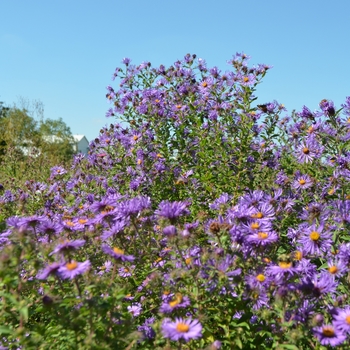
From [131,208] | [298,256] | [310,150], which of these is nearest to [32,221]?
[131,208]

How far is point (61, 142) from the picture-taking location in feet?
136

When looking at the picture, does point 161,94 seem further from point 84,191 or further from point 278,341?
point 278,341

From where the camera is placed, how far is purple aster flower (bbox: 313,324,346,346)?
198cm

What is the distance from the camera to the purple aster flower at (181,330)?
1.94m

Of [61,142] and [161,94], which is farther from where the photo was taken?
[61,142]

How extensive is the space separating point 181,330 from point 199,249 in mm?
667

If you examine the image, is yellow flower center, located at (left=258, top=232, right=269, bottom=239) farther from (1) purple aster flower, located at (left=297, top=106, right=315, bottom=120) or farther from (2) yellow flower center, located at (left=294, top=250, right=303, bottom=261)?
(1) purple aster flower, located at (left=297, top=106, right=315, bottom=120)

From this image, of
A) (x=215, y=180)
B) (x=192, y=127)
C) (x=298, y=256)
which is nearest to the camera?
(x=298, y=256)

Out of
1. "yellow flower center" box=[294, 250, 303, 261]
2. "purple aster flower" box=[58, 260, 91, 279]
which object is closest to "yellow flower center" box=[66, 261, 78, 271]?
"purple aster flower" box=[58, 260, 91, 279]

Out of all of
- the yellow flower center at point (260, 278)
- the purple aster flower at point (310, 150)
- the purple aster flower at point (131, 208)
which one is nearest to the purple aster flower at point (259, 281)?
the yellow flower center at point (260, 278)

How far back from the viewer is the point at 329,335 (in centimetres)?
202

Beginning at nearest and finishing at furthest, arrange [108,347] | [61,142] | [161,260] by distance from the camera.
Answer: [108,347] → [161,260] → [61,142]

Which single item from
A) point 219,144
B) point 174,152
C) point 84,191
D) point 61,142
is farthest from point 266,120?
point 61,142

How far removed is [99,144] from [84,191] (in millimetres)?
1584
